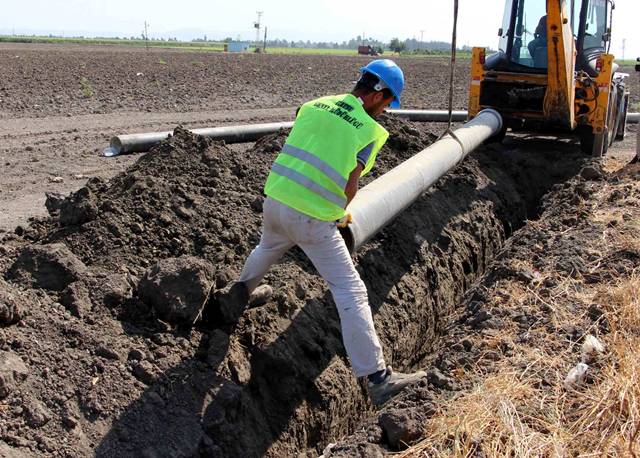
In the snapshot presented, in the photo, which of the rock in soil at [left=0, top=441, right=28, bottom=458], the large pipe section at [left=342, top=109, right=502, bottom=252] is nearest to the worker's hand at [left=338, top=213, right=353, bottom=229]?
the large pipe section at [left=342, top=109, right=502, bottom=252]

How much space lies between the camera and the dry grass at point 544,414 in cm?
346

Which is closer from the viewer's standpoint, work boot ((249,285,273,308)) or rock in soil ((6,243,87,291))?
rock in soil ((6,243,87,291))

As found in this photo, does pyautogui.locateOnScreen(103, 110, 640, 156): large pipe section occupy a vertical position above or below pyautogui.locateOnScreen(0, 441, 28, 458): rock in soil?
above

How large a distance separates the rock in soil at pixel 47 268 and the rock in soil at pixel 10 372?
853mm

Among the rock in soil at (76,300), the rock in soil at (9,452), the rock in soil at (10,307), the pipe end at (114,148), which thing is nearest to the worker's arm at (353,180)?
the rock in soil at (76,300)

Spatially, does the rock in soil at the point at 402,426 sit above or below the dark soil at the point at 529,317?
below

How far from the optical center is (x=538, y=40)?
425 inches

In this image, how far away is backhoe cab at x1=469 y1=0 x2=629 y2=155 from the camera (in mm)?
10055

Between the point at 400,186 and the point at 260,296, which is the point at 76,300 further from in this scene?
the point at 400,186

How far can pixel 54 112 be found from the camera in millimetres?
14797

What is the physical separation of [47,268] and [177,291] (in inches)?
35.6

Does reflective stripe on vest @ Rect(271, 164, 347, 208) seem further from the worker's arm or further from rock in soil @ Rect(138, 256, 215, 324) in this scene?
rock in soil @ Rect(138, 256, 215, 324)

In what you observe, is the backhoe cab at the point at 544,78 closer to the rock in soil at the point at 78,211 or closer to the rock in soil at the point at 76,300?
the rock in soil at the point at 78,211

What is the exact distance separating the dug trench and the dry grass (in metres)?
1.25
